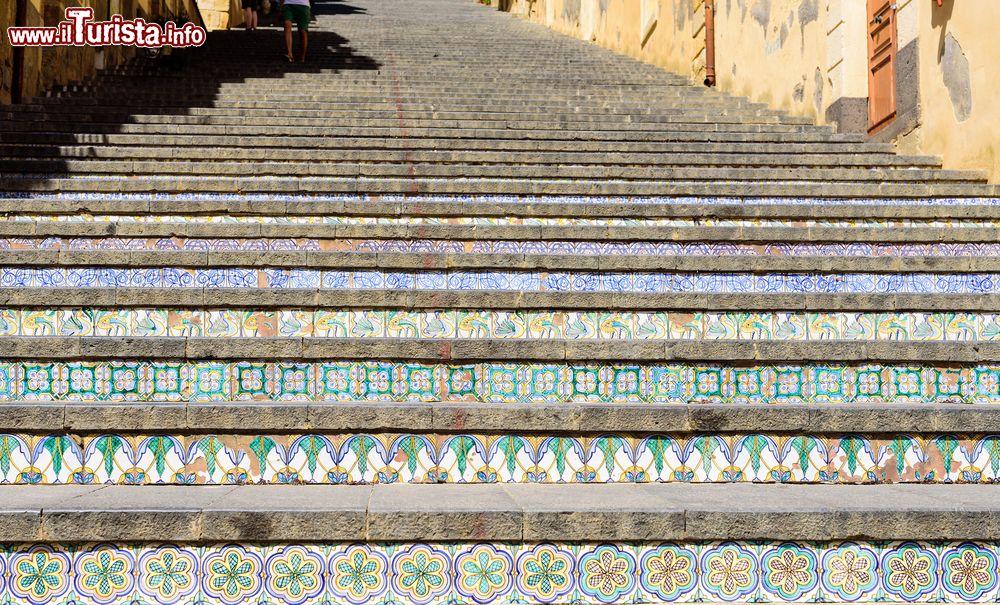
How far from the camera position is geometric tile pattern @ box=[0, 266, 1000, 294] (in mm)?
4551

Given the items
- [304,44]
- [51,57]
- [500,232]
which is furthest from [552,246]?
[304,44]

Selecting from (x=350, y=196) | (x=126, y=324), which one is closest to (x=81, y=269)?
(x=126, y=324)

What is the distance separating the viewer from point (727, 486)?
2.88m

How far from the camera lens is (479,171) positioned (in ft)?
21.8

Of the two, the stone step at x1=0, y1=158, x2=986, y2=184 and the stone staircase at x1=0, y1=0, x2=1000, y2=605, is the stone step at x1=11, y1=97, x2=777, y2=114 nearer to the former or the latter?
the stone step at x1=0, y1=158, x2=986, y2=184

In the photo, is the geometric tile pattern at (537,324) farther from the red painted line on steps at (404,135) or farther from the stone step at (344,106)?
the stone step at (344,106)

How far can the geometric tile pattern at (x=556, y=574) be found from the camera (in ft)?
7.79

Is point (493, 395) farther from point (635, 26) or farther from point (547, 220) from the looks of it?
point (635, 26)

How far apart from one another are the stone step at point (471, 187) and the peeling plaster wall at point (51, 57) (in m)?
3.92

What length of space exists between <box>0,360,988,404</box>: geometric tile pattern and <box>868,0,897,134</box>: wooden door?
557cm

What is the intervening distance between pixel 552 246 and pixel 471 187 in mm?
1167

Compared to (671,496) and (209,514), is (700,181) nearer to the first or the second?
(671,496)

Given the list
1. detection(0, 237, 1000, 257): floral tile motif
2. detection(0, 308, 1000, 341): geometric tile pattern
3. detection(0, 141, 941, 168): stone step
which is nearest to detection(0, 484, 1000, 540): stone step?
detection(0, 308, 1000, 341): geometric tile pattern

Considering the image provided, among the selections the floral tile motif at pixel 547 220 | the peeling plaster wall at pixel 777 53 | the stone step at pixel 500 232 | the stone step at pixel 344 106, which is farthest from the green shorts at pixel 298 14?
the stone step at pixel 500 232
